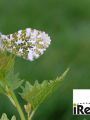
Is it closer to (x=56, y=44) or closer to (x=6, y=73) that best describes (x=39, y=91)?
(x=6, y=73)

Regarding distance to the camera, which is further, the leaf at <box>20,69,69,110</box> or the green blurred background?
the green blurred background

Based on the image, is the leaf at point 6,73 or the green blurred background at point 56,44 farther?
the green blurred background at point 56,44

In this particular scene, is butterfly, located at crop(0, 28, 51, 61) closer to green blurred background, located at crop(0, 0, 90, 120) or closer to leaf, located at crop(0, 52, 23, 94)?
leaf, located at crop(0, 52, 23, 94)

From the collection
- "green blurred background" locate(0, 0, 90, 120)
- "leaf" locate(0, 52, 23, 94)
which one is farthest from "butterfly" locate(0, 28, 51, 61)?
"green blurred background" locate(0, 0, 90, 120)

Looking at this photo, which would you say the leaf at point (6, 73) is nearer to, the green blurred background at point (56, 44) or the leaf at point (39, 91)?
the leaf at point (39, 91)

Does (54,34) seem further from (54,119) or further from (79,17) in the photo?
(54,119)

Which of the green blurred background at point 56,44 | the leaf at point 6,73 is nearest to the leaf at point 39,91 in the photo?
the leaf at point 6,73
